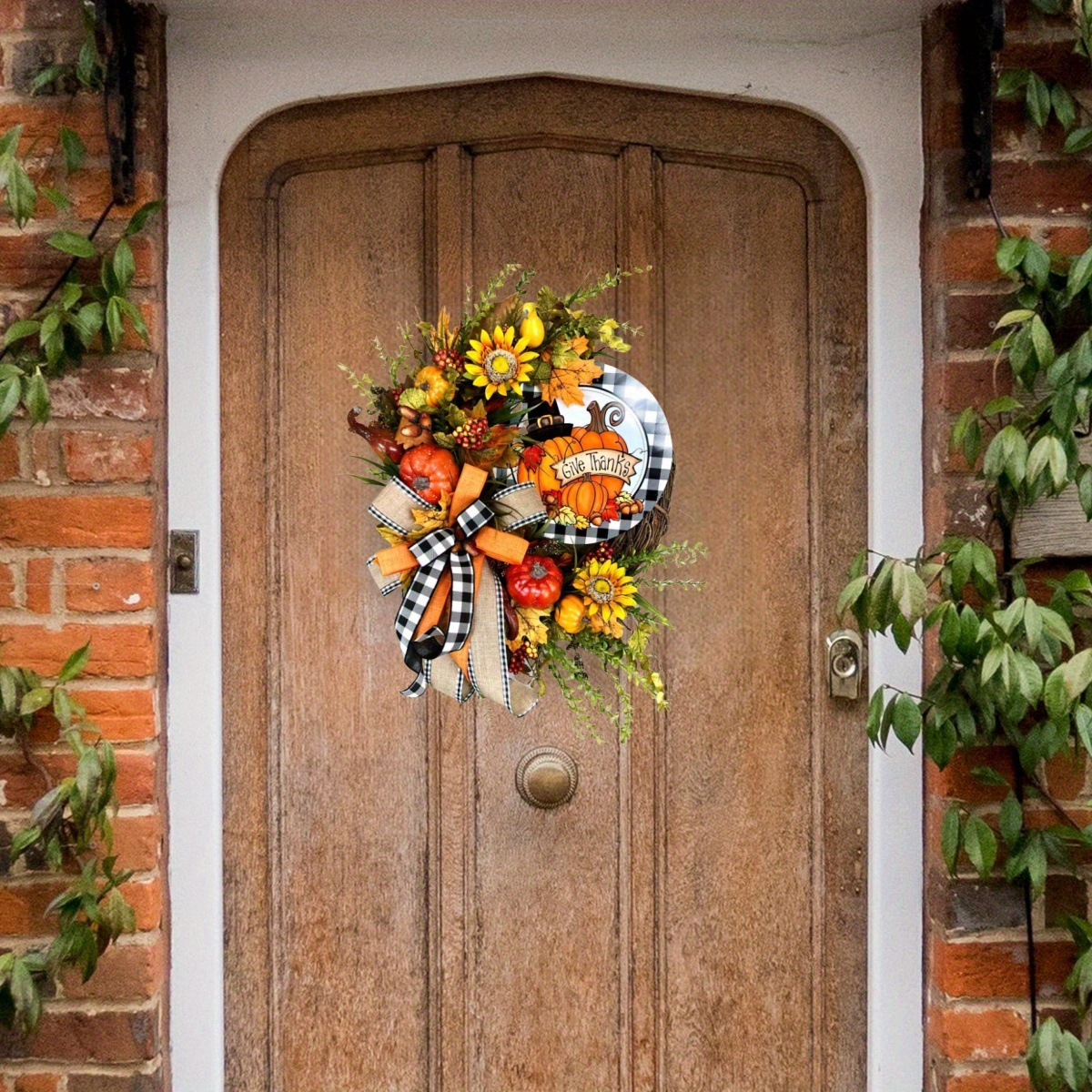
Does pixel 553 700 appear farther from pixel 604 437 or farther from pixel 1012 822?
pixel 1012 822

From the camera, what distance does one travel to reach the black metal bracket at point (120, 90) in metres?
1.51

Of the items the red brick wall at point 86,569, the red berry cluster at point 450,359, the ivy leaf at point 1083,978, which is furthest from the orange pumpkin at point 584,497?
the ivy leaf at point 1083,978

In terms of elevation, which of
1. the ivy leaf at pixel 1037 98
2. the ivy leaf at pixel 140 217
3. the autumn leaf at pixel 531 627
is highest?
the ivy leaf at pixel 1037 98

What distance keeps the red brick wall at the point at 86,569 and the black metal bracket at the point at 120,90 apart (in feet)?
0.08

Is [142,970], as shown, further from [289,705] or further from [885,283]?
[885,283]

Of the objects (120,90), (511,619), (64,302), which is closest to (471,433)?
(511,619)

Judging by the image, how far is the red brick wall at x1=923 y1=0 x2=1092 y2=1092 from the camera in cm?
158

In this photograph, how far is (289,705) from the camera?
172 centimetres

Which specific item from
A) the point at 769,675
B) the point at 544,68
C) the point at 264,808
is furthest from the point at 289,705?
the point at 544,68

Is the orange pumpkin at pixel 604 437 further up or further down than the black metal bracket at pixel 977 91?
further down

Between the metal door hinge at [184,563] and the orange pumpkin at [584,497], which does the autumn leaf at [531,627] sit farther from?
the metal door hinge at [184,563]

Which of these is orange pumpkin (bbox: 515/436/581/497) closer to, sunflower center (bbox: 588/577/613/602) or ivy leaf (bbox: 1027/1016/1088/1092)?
sunflower center (bbox: 588/577/613/602)

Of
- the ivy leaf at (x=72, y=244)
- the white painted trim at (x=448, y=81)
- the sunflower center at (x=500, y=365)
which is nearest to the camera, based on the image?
the sunflower center at (x=500, y=365)

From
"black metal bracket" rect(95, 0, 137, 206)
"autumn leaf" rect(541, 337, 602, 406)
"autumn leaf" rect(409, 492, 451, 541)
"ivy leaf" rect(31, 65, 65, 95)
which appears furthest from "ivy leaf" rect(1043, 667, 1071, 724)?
"ivy leaf" rect(31, 65, 65, 95)
